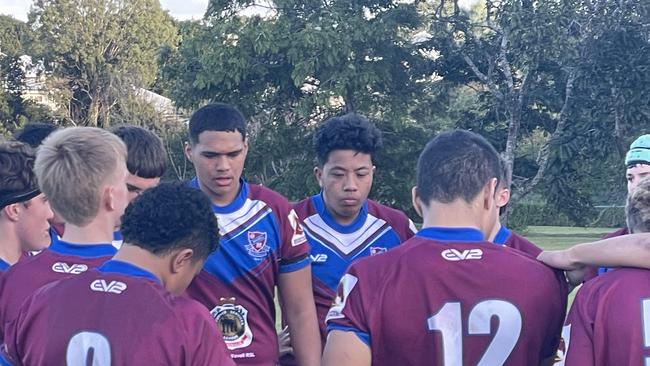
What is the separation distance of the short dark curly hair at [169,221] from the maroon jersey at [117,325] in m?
0.10

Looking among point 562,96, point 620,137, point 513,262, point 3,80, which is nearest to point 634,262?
point 513,262

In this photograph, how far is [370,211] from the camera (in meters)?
5.16

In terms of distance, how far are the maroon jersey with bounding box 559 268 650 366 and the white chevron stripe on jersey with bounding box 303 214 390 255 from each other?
206cm

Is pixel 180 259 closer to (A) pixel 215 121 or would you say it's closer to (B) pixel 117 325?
(B) pixel 117 325

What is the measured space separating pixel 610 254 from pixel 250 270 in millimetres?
1913

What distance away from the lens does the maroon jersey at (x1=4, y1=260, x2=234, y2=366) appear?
2.75 meters

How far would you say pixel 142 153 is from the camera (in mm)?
4664

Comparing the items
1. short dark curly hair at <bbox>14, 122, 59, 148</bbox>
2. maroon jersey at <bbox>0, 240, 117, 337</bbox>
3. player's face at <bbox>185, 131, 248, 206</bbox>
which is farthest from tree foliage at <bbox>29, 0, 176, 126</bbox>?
maroon jersey at <bbox>0, 240, 117, 337</bbox>

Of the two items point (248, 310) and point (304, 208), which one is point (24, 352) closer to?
point (248, 310)

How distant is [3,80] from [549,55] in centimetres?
3225

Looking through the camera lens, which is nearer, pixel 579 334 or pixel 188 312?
pixel 188 312

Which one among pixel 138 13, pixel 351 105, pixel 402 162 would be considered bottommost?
pixel 402 162

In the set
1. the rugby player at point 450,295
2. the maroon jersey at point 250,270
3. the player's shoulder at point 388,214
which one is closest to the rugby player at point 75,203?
the rugby player at point 450,295

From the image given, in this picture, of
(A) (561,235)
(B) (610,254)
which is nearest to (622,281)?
(B) (610,254)
